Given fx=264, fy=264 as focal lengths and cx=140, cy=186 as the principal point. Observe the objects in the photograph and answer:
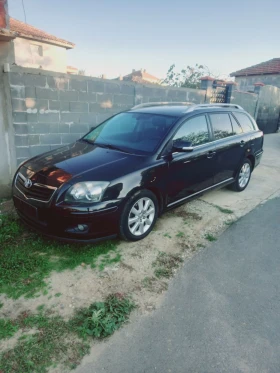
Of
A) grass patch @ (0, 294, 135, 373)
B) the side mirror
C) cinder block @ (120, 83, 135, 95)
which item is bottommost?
grass patch @ (0, 294, 135, 373)

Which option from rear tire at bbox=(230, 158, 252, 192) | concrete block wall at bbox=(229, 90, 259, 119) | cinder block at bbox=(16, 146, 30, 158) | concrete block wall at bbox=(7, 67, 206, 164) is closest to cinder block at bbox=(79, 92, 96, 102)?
concrete block wall at bbox=(7, 67, 206, 164)

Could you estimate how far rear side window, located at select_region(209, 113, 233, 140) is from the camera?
14.3 ft

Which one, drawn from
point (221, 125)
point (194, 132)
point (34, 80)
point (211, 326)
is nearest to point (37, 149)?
A: point (34, 80)

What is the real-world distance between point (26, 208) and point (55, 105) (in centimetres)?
271

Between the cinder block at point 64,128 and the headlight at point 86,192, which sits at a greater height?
the cinder block at point 64,128

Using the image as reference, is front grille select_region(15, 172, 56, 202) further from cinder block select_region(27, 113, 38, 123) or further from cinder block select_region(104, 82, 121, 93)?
cinder block select_region(104, 82, 121, 93)

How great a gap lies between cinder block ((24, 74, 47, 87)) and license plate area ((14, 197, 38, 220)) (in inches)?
95.1

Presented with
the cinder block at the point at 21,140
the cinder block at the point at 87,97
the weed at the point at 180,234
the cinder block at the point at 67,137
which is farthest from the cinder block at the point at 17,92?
the weed at the point at 180,234

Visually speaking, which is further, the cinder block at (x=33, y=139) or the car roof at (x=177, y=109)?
the cinder block at (x=33, y=139)

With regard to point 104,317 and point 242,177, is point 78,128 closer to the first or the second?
point 242,177

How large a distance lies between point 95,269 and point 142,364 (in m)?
1.15

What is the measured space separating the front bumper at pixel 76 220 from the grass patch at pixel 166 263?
2.01 ft

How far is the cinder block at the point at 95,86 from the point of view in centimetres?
556

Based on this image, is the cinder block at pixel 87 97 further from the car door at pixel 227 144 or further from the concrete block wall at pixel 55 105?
the car door at pixel 227 144
